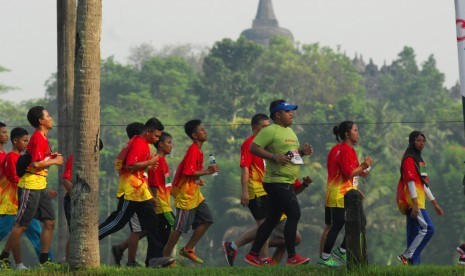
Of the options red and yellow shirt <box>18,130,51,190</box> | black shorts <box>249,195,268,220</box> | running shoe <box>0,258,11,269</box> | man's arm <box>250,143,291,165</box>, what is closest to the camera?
man's arm <box>250,143,291,165</box>

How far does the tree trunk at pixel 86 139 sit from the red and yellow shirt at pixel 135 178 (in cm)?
65

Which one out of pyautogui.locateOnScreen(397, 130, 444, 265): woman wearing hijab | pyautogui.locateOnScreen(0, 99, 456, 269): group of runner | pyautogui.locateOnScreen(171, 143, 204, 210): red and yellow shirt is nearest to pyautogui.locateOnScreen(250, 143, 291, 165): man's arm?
pyautogui.locateOnScreen(0, 99, 456, 269): group of runner

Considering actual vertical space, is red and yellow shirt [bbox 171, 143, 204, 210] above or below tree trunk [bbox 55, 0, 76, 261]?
below

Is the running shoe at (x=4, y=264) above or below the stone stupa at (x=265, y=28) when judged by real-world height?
below

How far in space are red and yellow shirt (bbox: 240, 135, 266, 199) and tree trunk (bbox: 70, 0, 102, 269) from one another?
202cm

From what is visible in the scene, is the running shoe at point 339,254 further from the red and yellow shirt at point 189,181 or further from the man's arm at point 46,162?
the man's arm at point 46,162

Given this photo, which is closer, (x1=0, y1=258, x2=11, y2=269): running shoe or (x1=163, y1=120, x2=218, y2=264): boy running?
(x1=0, y1=258, x2=11, y2=269): running shoe

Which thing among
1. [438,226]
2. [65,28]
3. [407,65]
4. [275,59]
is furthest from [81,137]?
[407,65]

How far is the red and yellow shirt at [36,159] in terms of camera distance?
12.3 metres

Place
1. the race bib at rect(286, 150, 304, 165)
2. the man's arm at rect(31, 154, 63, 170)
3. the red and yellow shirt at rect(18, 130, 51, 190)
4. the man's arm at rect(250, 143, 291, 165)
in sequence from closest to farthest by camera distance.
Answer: the man's arm at rect(250, 143, 291, 165), the race bib at rect(286, 150, 304, 165), the man's arm at rect(31, 154, 63, 170), the red and yellow shirt at rect(18, 130, 51, 190)

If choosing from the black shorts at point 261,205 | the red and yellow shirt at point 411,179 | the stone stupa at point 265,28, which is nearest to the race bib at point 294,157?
the black shorts at point 261,205

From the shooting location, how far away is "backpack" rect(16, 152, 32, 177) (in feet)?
40.9

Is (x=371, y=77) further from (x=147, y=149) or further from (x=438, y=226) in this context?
(x=147, y=149)

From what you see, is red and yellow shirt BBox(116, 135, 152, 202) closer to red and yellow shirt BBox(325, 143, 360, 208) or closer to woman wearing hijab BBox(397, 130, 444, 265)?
red and yellow shirt BBox(325, 143, 360, 208)
